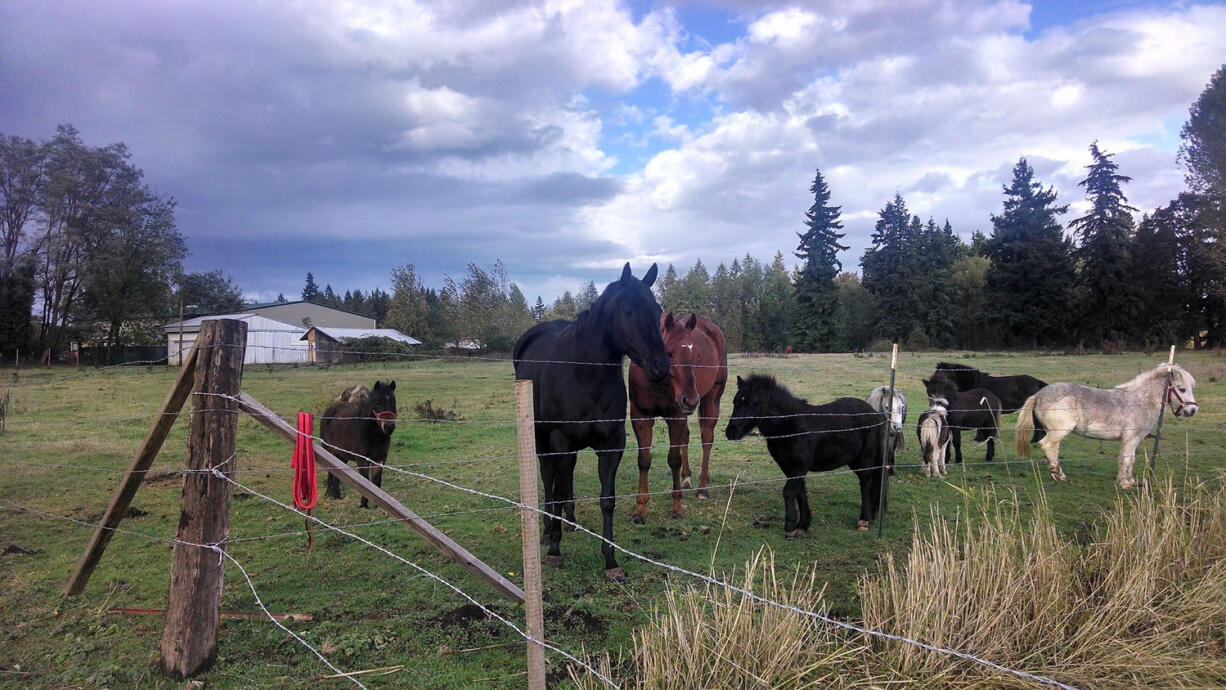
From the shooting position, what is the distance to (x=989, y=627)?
120 inches

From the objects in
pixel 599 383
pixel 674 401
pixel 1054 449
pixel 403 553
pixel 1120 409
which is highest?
pixel 599 383

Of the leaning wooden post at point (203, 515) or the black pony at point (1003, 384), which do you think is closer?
the leaning wooden post at point (203, 515)

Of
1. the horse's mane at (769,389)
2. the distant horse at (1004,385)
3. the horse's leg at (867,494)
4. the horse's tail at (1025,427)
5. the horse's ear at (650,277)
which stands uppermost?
the horse's ear at (650,277)

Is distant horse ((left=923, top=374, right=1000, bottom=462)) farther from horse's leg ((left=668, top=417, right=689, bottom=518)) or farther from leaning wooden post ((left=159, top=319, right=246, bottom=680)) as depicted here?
leaning wooden post ((left=159, top=319, right=246, bottom=680))

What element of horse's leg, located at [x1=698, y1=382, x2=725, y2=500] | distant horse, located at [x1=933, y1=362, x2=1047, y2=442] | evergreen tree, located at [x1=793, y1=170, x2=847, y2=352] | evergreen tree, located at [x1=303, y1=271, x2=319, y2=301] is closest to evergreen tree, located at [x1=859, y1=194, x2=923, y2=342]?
evergreen tree, located at [x1=793, y1=170, x2=847, y2=352]

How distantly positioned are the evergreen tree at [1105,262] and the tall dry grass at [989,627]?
39.2 m

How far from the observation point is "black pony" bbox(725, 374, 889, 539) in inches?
218

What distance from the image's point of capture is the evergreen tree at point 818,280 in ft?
149

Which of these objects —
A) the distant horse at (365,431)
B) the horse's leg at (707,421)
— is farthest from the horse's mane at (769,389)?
the distant horse at (365,431)

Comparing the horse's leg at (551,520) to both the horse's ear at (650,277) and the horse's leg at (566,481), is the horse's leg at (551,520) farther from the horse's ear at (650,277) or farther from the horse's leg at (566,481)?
the horse's ear at (650,277)

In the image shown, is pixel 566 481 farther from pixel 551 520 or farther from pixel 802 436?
pixel 802 436

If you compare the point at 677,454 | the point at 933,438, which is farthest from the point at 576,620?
the point at 933,438

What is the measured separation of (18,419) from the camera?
12039 millimetres

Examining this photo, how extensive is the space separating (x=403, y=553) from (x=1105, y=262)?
4379 cm
